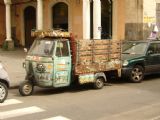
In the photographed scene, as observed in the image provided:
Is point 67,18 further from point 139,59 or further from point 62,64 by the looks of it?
point 62,64

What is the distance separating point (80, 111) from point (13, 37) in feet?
72.7

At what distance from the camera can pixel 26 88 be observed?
41.4 ft

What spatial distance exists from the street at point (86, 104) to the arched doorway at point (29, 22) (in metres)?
17.3

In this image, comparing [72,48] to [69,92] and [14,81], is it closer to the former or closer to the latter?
[69,92]

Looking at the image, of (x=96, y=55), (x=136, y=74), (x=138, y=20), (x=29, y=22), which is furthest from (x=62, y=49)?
(x=29, y=22)

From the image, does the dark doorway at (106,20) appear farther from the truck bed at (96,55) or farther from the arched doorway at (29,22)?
the truck bed at (96,55)

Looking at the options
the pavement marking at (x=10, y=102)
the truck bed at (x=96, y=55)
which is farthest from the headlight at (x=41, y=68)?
the pavement marking at (x=10, y=102)

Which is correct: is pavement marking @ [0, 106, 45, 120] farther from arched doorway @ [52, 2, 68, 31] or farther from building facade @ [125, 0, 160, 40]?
arched doorway @ [52, 2, 68, 31]

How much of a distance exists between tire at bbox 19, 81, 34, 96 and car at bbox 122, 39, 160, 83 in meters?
4.03

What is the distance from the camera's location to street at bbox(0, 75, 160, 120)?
9.83 m

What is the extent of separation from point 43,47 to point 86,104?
8.93 ft

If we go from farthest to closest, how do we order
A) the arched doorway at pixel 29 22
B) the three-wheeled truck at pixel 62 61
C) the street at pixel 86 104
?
1. the arched doorway at pixel 29 22
2. the three-wheeled truck at pixel 62 61
3. the street at pixel 86 104

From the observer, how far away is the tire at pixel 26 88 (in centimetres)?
1252

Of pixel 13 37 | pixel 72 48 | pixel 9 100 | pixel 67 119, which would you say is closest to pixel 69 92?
pixel 72 48
